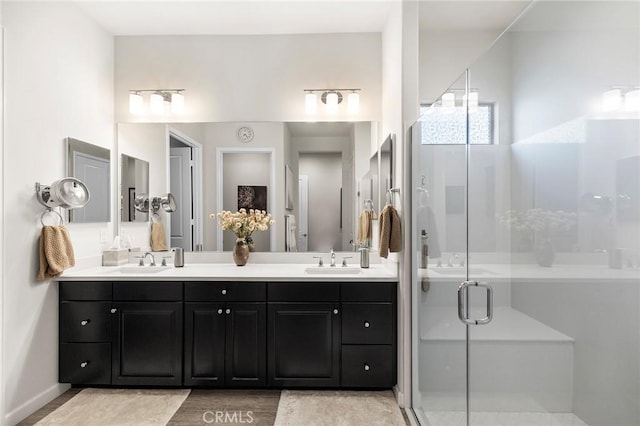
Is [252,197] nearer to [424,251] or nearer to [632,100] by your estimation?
[424,251]

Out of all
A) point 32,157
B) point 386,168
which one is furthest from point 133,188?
point 386,168

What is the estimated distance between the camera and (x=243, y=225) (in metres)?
3.14

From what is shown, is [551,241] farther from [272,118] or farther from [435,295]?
[272,118]

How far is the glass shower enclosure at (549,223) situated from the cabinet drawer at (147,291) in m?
1.88

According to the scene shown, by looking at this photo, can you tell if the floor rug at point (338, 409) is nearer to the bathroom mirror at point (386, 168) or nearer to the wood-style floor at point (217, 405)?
the wood-style floor at point (217, 405)

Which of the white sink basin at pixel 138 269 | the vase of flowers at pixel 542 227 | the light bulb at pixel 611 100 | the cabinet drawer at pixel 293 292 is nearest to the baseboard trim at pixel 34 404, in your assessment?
the white sink basin at pixel 138 269

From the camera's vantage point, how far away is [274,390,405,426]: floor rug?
227 centimetres

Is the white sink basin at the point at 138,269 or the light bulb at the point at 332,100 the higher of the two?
the light bulb at the point at 332,100

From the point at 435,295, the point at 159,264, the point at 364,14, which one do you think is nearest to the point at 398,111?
the point at 364,14

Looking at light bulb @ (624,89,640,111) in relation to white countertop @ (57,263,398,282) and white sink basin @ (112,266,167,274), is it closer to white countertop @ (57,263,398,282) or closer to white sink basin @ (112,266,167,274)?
white countertop @ (57,263,398,282)

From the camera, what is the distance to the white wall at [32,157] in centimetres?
224

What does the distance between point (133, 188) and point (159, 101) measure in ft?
2.65

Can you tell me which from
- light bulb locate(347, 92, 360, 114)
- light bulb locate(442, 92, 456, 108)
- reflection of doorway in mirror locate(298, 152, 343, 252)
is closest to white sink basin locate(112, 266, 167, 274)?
reflection of doorway in mirror locate(298, 152, 343, 252)

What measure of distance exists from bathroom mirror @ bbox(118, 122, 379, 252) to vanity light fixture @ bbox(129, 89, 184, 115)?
0.14 metres
